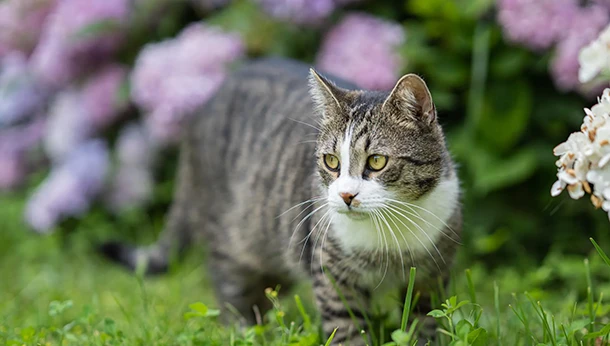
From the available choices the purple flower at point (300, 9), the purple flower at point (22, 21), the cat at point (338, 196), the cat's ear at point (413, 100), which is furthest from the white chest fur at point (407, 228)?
the purple flower at point (22, 21)

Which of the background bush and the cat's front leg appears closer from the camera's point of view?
the cat's front leg

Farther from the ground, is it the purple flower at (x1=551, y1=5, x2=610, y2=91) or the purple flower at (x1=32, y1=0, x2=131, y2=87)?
the purple flower at (x1=551, y1=5, x2=610, y2=91)

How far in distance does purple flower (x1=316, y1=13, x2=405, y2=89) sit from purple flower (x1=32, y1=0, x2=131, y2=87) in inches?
47.5

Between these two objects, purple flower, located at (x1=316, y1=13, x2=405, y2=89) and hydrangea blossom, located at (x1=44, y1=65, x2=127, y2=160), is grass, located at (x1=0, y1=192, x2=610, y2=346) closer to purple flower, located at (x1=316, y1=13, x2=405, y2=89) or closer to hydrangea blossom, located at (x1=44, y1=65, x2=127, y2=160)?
hydrangea blossom, located at (x1=44, y1=65, x2=127, y2=160)

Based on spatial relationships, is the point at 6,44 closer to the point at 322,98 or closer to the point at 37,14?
the point at 37,14

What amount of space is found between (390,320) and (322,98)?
0.75m

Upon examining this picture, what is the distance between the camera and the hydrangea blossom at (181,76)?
346cm

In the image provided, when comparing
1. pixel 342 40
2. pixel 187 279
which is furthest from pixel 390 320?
pixel 342 40

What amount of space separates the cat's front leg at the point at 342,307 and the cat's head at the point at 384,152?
0.27 m

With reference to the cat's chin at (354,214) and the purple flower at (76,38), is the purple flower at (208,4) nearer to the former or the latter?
the purple flower at (76,38)

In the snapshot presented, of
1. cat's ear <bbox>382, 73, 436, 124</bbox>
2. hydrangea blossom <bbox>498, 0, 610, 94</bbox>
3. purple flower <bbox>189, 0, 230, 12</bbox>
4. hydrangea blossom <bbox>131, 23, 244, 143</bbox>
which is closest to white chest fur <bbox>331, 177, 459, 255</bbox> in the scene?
cat's ear <bbox>382, 73, 436, 124</bbox>

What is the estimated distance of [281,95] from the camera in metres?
2.76

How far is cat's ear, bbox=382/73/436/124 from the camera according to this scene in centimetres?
194

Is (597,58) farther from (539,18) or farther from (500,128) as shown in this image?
(500,128)
